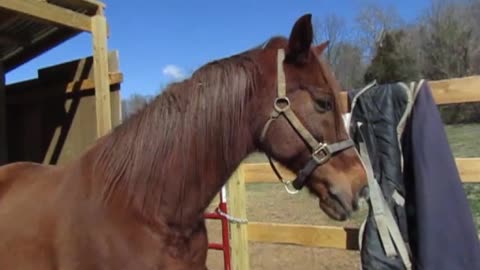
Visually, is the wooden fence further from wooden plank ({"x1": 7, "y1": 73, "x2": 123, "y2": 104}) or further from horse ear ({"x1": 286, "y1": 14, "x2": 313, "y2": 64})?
wooden plank ({"x1": 7, "y1": 73, "x2": 123, "y2": 104})

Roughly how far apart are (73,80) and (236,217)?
2.07 meters

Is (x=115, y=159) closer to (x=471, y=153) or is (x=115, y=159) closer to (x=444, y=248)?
(x=444, y=248)

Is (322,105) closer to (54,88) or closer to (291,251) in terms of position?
(54,88)

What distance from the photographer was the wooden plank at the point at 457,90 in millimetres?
2252

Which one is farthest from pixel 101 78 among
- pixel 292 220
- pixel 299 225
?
pixel 292 220

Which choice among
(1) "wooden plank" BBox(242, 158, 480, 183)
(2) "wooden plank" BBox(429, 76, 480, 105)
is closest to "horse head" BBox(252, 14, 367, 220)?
(1) "wooden plank" BBox(242, 158, 480, 183)

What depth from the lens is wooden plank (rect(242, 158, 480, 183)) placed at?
1973mm

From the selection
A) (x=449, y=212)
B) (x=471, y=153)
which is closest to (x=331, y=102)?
(x=449, y=212)

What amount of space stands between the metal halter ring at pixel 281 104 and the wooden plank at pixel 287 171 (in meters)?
0.24

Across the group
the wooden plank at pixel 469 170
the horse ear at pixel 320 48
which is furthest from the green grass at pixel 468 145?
the horse ear at pixel 320 48

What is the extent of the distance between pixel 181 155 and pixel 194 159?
0.15 feet

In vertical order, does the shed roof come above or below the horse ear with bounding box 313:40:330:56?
above

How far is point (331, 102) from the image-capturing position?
5.61 ft

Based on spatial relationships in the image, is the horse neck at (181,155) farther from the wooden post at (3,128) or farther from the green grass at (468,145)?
the green grass at (468,145)
